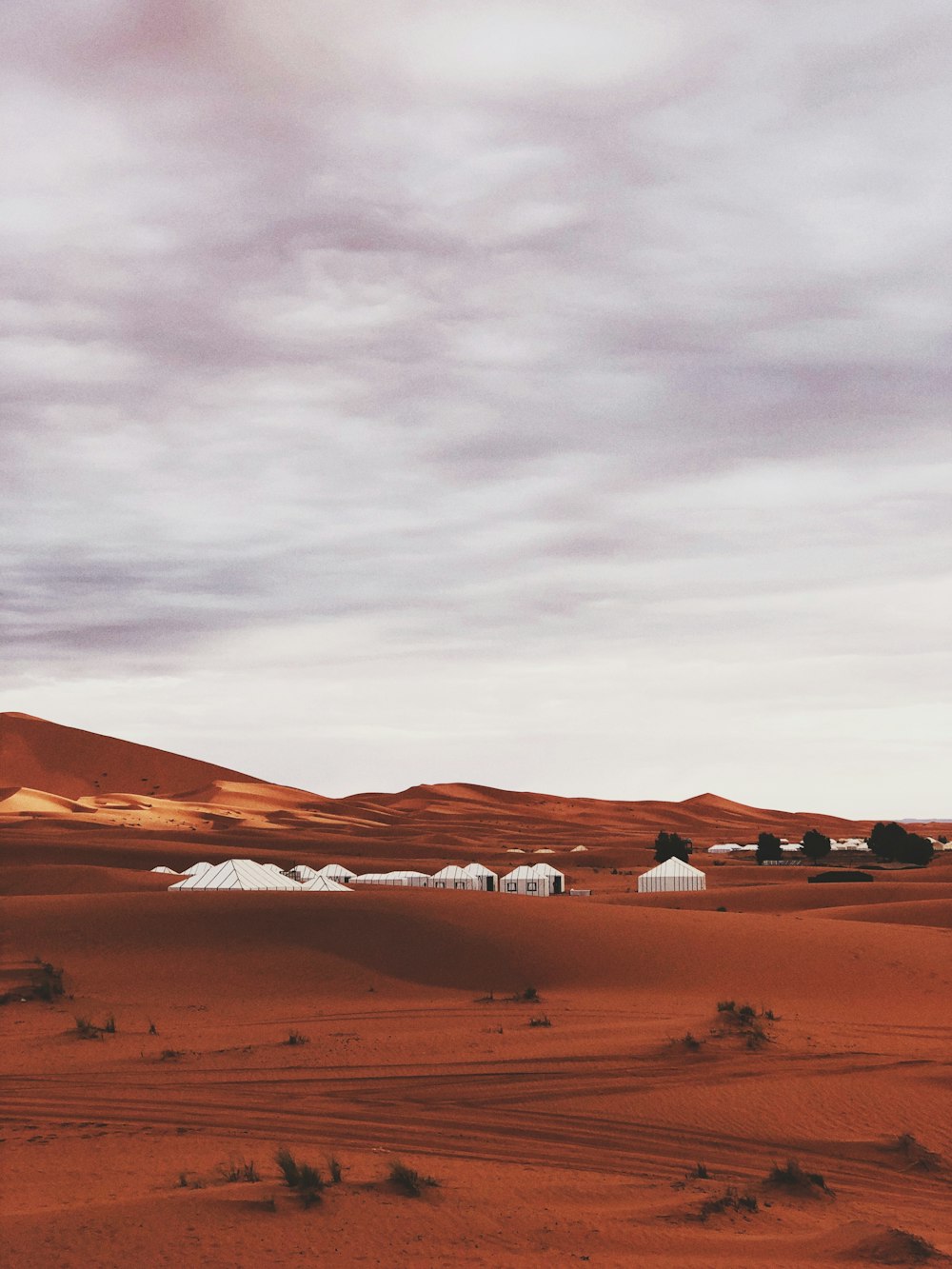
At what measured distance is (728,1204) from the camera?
11922mm

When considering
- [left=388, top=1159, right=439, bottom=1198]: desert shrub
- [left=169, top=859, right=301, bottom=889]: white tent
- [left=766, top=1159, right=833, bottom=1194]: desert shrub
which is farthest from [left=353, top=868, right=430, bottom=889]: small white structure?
[left=388, top=1159, right=439, bottom=1198]: desert shrub

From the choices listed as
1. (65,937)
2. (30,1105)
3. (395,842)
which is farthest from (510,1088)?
(395,842)

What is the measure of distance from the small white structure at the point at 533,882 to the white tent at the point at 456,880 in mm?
1547

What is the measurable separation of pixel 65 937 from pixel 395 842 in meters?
62.7

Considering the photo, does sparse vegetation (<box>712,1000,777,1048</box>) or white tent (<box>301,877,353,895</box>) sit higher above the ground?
white tent (<box>301,877,353,895</box>)

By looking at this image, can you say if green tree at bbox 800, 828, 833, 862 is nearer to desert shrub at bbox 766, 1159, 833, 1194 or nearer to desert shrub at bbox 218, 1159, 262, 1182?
desert shrub at bbox 766, 1159, 833, 1194

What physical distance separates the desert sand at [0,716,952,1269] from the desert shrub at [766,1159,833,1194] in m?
0.05

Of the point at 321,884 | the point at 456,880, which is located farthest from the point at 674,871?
the point at 321,884

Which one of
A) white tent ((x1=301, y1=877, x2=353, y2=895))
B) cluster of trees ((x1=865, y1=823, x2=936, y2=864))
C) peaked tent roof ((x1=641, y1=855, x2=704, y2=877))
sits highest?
cluster of trees ((x1=865, y1=823, x2=936, y2=864))

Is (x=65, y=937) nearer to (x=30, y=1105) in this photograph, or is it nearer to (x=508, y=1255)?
(x=30, y=1105)

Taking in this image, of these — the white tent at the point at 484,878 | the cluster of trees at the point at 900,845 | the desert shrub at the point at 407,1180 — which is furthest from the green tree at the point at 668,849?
the desert shrub at the point at 407,1180

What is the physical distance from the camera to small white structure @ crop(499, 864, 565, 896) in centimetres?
6294

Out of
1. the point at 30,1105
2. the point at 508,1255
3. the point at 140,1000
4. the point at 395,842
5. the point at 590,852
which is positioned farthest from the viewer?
the point at 395,842

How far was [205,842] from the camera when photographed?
3241 inches
